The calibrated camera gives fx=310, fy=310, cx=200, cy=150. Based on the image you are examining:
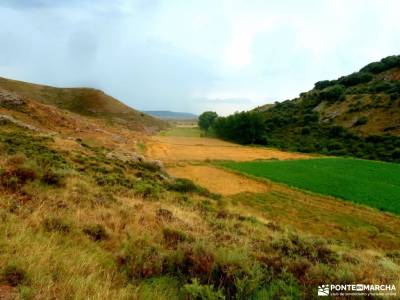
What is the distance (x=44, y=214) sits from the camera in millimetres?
6441

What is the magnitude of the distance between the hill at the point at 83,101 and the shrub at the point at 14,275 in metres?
91.6

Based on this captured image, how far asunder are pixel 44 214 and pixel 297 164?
3804 cm

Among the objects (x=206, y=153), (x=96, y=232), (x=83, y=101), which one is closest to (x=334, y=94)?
(x=206, y=153)

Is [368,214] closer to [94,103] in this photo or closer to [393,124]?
[393,124]

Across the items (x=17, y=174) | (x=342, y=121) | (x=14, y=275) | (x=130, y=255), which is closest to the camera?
(x=14, y=275)

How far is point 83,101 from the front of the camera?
104 m

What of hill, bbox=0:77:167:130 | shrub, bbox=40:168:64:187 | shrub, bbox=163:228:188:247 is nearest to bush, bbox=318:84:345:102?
hill, bbox=0:77:167:130

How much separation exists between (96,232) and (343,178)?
1212 inches

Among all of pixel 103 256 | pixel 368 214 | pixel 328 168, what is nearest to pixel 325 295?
pixel 103 256

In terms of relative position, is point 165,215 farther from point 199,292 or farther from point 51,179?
point 199,292

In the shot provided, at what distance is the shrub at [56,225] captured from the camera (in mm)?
5965

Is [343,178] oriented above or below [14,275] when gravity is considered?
below

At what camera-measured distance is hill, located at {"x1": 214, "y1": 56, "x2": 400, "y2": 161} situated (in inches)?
2349

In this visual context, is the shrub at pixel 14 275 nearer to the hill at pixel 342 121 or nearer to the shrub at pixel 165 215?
the shrub at pixel 165 215
